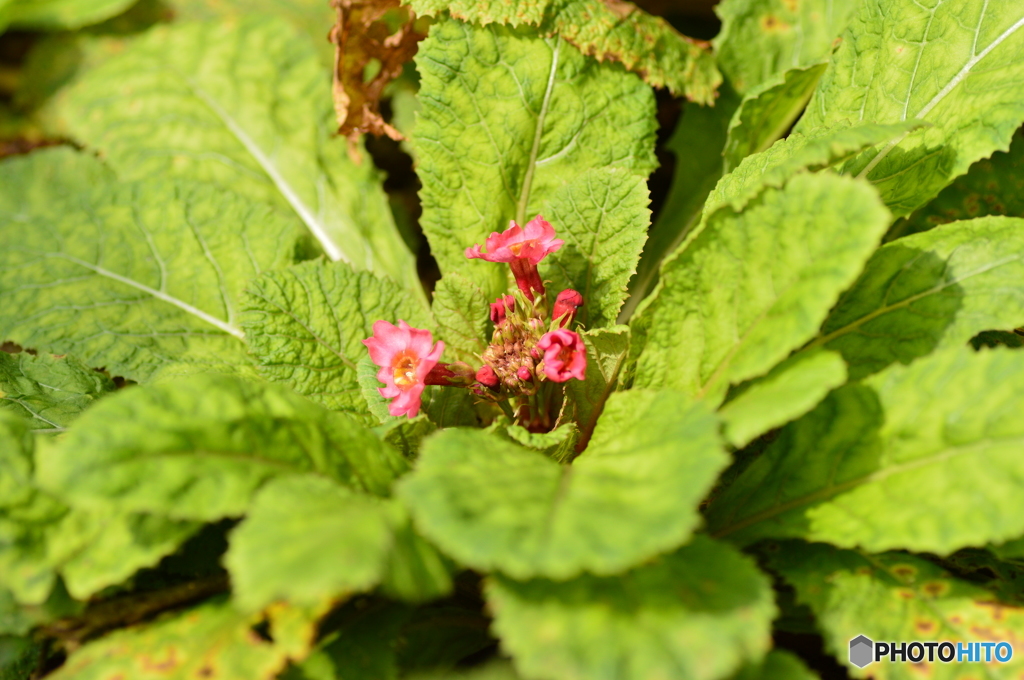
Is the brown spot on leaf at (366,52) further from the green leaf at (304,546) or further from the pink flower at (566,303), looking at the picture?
the green leaf at (304,546)

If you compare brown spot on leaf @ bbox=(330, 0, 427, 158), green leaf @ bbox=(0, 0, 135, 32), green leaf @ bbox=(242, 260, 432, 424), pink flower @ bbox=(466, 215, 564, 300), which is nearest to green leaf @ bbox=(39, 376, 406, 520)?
green leaf @ bbox=(242, 260, 432, 424)

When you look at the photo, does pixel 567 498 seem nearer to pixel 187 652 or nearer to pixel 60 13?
pixel 187 652

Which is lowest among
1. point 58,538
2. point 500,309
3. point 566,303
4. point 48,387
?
point 48,387

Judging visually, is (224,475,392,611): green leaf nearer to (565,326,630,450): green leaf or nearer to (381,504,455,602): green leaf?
(381,504,455,602): green leaf

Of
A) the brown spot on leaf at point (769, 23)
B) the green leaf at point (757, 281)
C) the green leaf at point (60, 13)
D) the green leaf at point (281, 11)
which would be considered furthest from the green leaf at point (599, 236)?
the green leaf at point (60, 13)

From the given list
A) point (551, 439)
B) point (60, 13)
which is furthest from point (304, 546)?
point (60, 13)

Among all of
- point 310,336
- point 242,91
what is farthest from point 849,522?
point 242,91
